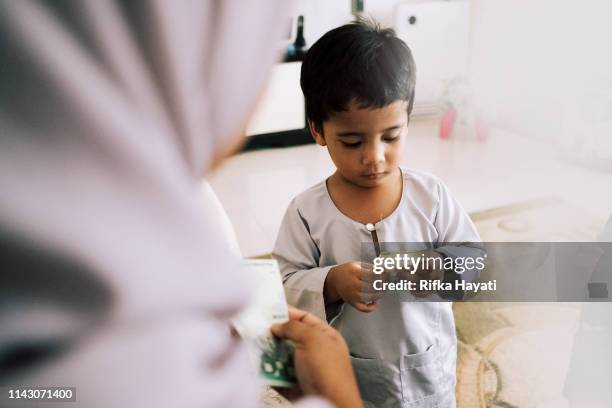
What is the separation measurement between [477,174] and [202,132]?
17.5 inches

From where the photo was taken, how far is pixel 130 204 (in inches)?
10.2

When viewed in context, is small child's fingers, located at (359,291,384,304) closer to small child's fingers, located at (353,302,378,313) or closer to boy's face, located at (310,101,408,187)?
small child's fingers, located at (353,302,378,313)

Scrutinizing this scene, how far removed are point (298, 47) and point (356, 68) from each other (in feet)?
0.17

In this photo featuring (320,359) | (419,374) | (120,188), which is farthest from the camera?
(419,374)

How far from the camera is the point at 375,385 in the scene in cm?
49

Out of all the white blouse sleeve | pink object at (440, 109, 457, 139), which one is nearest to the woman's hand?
the white blouse sleeve

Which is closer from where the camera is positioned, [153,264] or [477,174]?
[153,264]

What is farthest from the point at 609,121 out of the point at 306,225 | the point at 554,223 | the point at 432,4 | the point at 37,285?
the point at 37,285

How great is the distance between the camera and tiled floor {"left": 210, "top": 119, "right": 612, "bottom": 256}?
535mm

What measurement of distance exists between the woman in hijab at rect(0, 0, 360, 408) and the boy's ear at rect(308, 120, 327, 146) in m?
0.17

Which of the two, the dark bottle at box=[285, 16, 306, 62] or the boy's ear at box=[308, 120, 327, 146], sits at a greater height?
the dark bottle at box=[285, 16, 306, 62]

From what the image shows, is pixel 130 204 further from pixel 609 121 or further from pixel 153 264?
pixel 609 121

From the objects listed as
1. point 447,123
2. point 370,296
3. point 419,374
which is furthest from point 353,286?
point 447,123

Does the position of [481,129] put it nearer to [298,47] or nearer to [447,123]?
[447,123]
